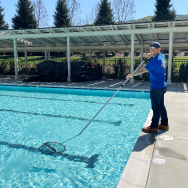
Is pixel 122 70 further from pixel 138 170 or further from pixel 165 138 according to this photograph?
pixel 138 170

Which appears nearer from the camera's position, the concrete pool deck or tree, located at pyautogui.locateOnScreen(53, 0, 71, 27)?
the concrete pool deck

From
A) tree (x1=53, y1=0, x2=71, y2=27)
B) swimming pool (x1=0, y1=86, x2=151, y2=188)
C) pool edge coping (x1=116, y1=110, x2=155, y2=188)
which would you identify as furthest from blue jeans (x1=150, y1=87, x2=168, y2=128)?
tree (x1=53, y1=0, x2=71, y2=27)

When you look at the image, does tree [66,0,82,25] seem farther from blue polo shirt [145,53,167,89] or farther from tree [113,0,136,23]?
blue polo shirt [145,53,167,89]

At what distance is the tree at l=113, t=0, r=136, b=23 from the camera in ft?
119


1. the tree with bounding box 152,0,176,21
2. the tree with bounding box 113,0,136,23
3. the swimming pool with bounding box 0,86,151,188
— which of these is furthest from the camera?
the tree with bounding box 113,0,136,23

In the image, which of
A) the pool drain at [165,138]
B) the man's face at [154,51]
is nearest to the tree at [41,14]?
the man's face at [154,51]

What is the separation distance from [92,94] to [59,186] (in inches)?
289

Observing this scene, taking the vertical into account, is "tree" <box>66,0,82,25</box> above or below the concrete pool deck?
above

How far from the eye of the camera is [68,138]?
4.78 m

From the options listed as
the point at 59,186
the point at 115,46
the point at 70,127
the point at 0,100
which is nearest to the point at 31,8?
the point at 115,46

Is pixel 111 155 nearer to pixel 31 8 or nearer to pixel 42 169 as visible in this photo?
pixel 42 169

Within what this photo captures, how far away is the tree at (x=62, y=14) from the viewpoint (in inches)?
1479

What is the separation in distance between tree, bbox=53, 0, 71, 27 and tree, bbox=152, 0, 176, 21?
15.5m

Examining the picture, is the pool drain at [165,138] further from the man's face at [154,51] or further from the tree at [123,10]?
the tree at [123,10]
